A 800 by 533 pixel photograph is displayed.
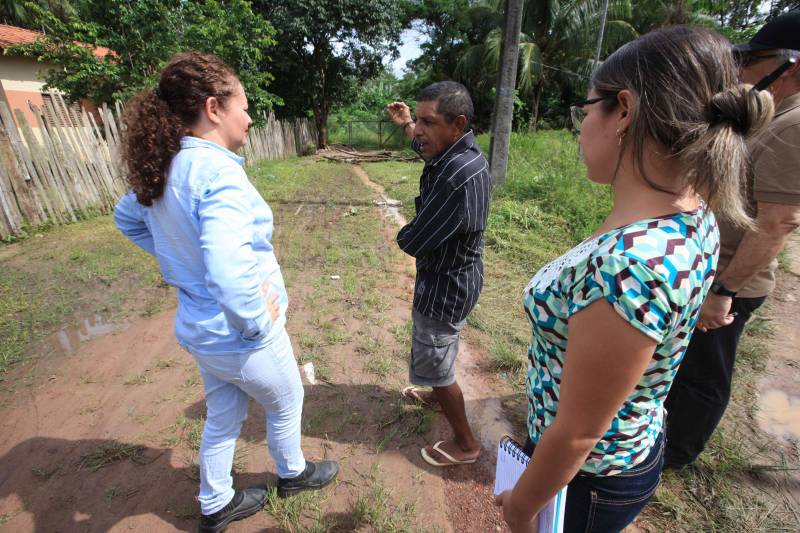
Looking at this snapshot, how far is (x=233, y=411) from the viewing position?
1.74m

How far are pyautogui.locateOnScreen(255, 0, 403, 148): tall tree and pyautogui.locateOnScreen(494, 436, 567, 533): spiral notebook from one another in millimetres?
16797

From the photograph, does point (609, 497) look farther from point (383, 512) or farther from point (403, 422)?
point (403, 422)

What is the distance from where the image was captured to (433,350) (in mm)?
2092

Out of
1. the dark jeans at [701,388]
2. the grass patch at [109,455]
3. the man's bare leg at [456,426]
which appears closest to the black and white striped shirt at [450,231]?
the man's bare leg at [456,426]

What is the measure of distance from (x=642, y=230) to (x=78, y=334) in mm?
4287

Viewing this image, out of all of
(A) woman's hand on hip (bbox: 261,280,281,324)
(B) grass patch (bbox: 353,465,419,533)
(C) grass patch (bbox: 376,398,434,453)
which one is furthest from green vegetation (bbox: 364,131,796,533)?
(A) woman's hand on hip (bbox: 261,280,281,324)

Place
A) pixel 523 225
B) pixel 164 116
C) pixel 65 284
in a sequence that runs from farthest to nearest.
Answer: pixel 523 225, pixel 65 284, pixel 164 116

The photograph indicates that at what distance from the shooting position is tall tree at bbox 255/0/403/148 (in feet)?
51.2

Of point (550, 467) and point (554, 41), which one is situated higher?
point (554, 41)

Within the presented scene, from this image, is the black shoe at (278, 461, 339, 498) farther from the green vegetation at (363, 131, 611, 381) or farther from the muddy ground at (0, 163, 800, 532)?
the green vegetation at (363, 131, 611, 381)

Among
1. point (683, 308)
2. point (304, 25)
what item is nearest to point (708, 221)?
point (683, 308)

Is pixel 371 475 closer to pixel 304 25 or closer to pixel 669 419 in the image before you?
pixel 669 419

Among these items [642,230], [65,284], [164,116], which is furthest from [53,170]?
[642,230]

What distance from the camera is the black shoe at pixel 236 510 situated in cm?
183
